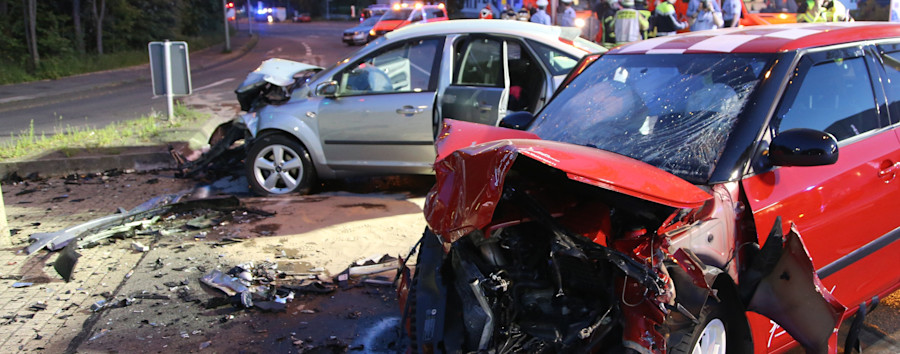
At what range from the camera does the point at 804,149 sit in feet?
9.83

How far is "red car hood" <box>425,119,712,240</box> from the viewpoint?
2566 mm

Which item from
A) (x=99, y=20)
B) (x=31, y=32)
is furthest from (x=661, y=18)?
(x=99, y=20)

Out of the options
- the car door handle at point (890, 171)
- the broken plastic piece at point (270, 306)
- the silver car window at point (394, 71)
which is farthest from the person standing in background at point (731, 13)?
the broken plastic piece at point (270, 306)

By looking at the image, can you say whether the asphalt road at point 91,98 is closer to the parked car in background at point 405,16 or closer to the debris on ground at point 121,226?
the parked car in background at point 405,16

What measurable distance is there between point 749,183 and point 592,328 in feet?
3.29

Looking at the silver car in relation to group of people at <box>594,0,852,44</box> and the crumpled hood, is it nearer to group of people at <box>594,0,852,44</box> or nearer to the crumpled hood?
the crumpled hood

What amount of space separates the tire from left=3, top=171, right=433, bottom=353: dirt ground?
125 cm

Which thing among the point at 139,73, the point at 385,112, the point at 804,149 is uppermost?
the point at 804,149

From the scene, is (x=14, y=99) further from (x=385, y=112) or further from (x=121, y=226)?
(x=385, y=112)

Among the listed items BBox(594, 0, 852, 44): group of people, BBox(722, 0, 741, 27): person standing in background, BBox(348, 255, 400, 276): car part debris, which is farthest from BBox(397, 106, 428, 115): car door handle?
BBox(722, 0, 741, 27): person standing in background

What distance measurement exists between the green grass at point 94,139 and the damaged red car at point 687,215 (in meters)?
7.06

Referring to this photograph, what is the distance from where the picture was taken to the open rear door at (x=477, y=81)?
6.50 m

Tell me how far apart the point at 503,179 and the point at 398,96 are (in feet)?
14.8

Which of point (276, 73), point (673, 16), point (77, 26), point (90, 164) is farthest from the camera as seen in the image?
point (77, 26)
